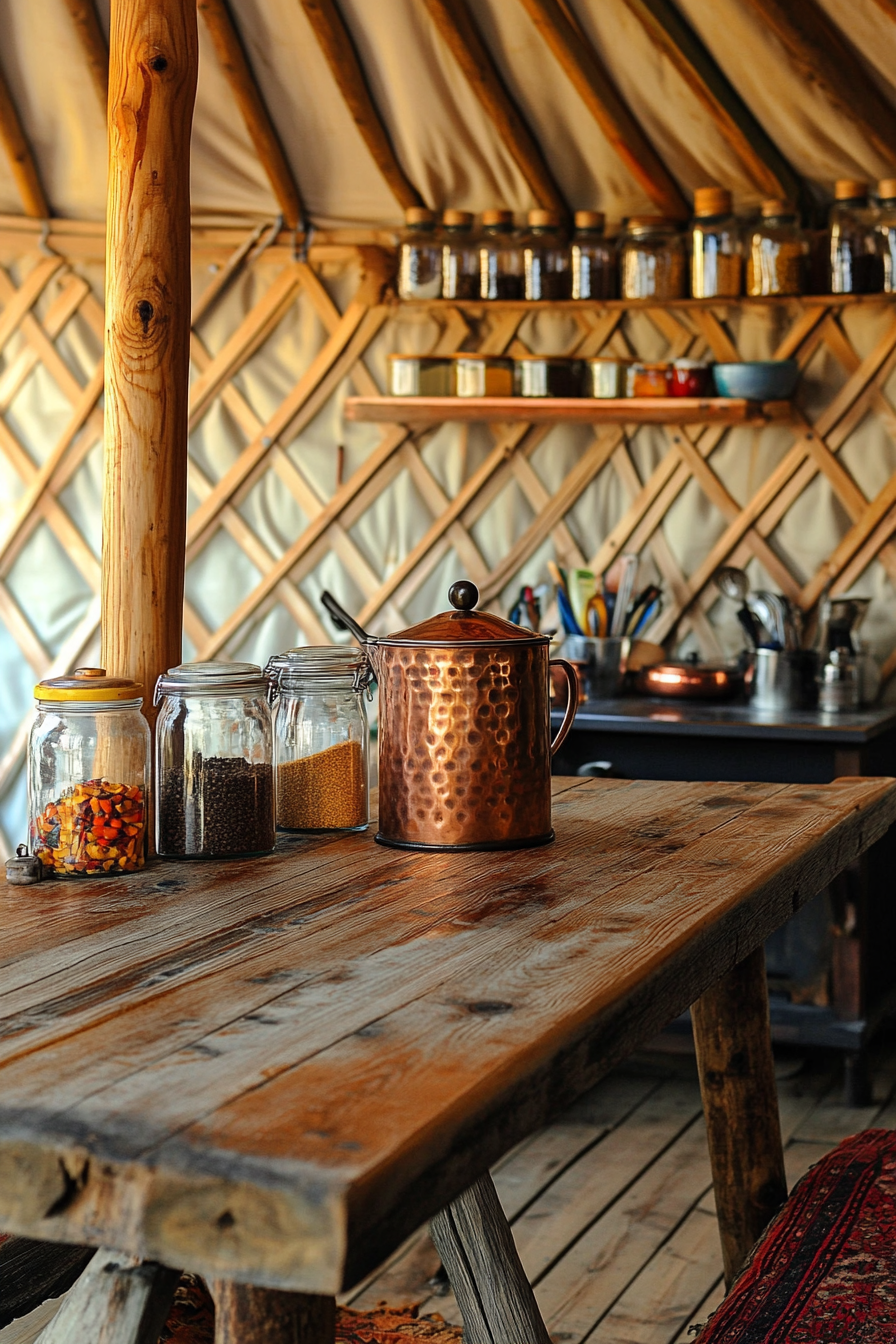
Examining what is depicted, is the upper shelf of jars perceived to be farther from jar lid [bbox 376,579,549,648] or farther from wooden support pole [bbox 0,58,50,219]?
jar lid [bbox 376,579,549,648]

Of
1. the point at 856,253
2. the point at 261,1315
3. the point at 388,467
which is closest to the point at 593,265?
the point at 856,253

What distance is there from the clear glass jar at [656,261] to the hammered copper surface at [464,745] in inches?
76.7

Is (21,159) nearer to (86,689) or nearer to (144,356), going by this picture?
(144,356)

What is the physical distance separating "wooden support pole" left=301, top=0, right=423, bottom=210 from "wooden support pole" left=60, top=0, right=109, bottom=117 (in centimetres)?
45

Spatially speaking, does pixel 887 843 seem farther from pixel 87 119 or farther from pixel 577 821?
pixel 87 119

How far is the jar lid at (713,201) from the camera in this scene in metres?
2.87

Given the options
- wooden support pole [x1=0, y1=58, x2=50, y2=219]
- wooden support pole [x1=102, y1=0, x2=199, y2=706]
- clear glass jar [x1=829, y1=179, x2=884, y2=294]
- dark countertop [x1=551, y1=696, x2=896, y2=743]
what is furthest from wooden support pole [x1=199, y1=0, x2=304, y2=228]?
wooden support pole [x1=102, y1=0, x2=199, y2=706]

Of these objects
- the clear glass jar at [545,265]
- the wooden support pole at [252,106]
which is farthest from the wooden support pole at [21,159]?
the clear glass jar at [545,265]

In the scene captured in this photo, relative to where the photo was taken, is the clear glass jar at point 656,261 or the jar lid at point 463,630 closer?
the jar lid at point 463,630

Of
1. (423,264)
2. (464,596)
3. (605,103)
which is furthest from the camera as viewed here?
(423,264)

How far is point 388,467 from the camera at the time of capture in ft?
11.1

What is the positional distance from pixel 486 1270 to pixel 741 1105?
32cm

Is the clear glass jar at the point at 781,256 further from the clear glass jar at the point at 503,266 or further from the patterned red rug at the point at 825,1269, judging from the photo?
the patterned red rug at the point at 825,1269

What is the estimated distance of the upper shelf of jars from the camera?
114 inches
